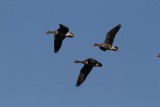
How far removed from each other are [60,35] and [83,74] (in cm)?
341

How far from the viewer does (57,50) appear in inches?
5153

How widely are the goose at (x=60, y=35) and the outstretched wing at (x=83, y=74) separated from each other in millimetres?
2624

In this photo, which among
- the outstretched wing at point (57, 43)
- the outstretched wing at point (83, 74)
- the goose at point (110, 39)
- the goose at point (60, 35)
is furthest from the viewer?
the outstretched wing at point (57, 43)

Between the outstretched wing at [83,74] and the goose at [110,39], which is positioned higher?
the goose at [110,39]

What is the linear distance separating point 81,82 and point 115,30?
462 cm

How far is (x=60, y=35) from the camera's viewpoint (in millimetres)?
129500

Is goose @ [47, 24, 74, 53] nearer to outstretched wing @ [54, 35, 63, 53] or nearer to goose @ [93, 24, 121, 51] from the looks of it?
outstretched wing @ [54, 35, 63, 53]

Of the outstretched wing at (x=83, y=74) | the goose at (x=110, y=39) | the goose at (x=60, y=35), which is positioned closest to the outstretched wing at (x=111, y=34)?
the goose at (x=110, y=39)

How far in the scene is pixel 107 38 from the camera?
128750 mm

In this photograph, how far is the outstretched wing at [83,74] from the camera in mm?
128875

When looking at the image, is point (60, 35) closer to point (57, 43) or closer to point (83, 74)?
point (57, 43)

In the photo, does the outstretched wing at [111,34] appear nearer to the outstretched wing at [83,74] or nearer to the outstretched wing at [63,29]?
the outstretched wing at [83,74]

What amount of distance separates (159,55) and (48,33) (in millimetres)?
8706

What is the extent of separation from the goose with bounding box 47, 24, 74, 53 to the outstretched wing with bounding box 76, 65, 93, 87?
8.61 ft
